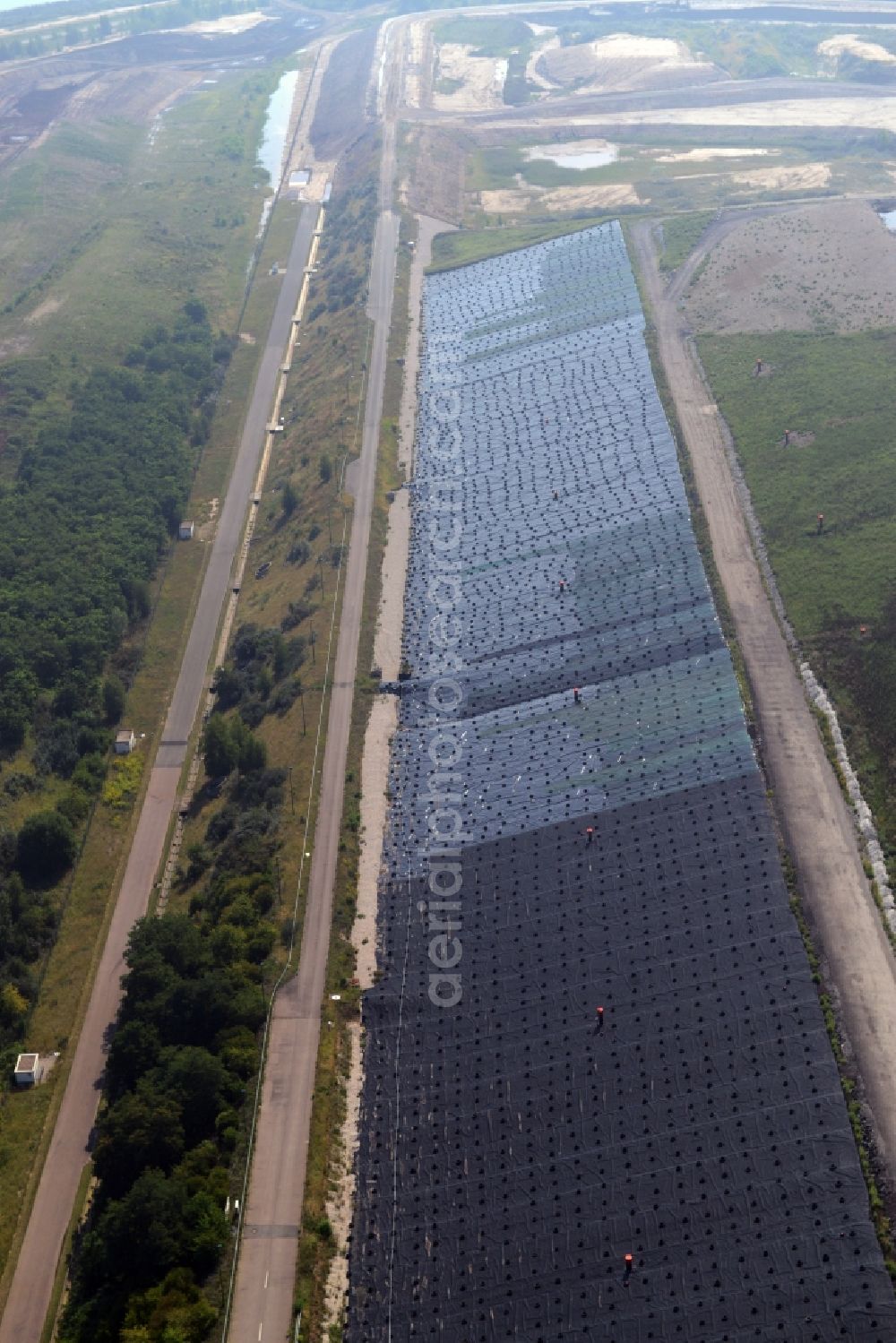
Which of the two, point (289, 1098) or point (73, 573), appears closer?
point (289, 1098)

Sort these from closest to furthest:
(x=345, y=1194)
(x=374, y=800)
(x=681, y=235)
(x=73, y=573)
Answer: (x=345, y=1194)
(x=374, y=800)
(x=73, y=573)
(x=681, y=235)

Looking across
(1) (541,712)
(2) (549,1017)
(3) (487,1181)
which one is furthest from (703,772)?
(3) (487,1181)

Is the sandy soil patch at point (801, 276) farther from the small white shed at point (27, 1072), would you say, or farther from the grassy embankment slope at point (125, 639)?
the small white shed at point (27, 1072)

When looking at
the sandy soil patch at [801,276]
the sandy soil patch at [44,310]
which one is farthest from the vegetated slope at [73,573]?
the sandy soil patch at [801,276]

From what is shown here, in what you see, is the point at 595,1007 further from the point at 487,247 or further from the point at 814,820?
the point at 487,247

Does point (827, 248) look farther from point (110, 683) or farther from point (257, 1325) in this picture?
point (257, 1325)

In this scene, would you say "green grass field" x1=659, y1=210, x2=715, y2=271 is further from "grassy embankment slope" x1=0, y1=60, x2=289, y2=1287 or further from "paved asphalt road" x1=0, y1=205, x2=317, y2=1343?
"paved asphalt road" x1=0, y1=205, x2=317, y2=1343

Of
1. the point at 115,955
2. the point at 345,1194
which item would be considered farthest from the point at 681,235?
the point at 345,1194
